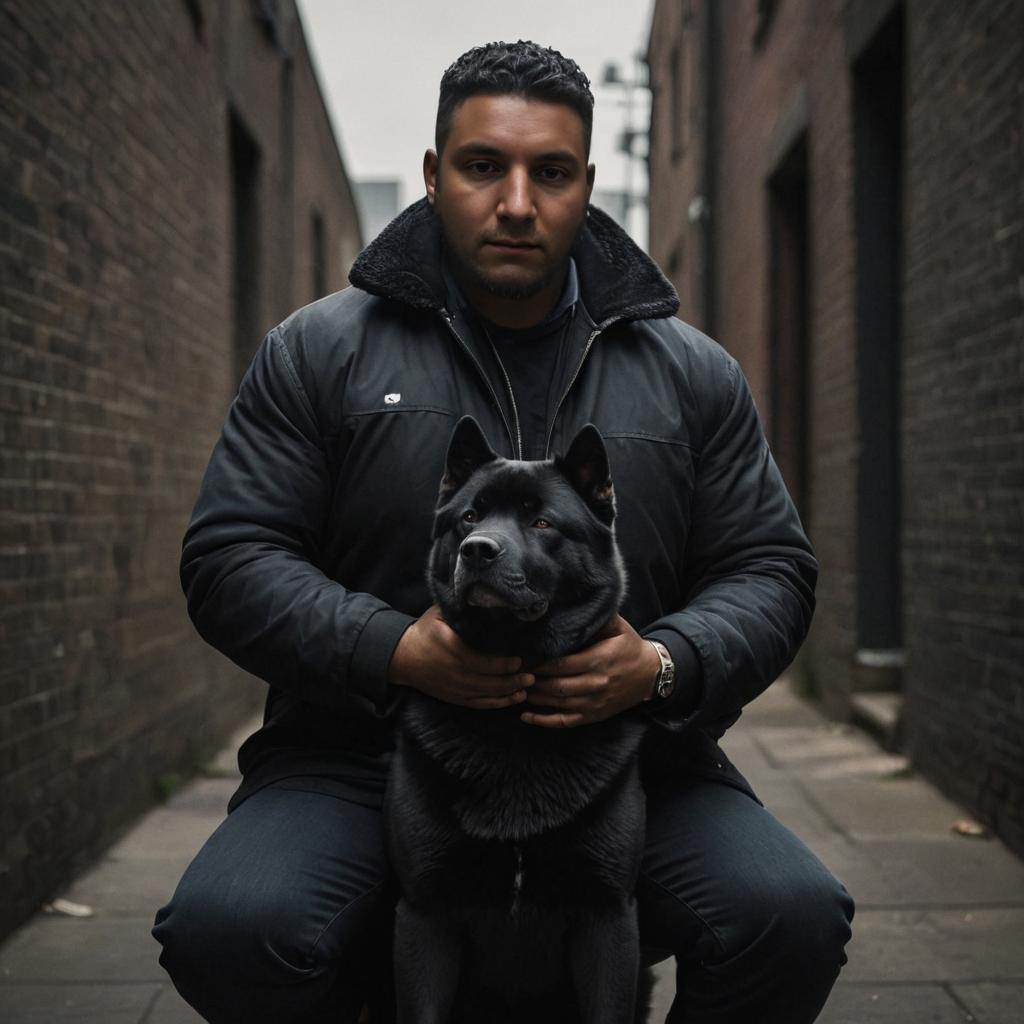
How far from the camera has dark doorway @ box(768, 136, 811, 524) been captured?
10.4 meters

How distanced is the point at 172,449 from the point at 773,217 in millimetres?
5887

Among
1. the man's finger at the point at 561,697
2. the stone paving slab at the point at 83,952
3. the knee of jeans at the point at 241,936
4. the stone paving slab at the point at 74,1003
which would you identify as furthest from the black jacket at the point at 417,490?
the stone paving slab at the point at 83,952

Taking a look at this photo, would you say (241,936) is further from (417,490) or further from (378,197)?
(378,197)

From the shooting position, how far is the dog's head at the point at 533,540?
2240 millimetres

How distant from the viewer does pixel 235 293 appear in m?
9.42

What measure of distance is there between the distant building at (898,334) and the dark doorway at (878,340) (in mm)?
12

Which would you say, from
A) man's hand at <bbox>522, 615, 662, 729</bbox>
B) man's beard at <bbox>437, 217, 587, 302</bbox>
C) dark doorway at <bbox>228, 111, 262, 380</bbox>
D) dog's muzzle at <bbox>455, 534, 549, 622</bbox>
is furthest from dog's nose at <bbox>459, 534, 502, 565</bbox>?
dark doorway at <bbox>228, 111, 262, 380</bbox>

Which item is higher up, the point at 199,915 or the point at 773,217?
the point at 773,217


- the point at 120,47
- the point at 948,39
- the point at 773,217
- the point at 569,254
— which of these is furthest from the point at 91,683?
the point at 773,217

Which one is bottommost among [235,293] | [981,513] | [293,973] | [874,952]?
[874,952]

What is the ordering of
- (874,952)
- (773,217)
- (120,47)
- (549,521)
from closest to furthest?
(549,521)
(874,952)
(120,47)
(773,217)

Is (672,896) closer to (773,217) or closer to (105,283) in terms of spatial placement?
(105,283)

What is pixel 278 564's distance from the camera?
249cm

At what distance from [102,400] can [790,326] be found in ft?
21.6
